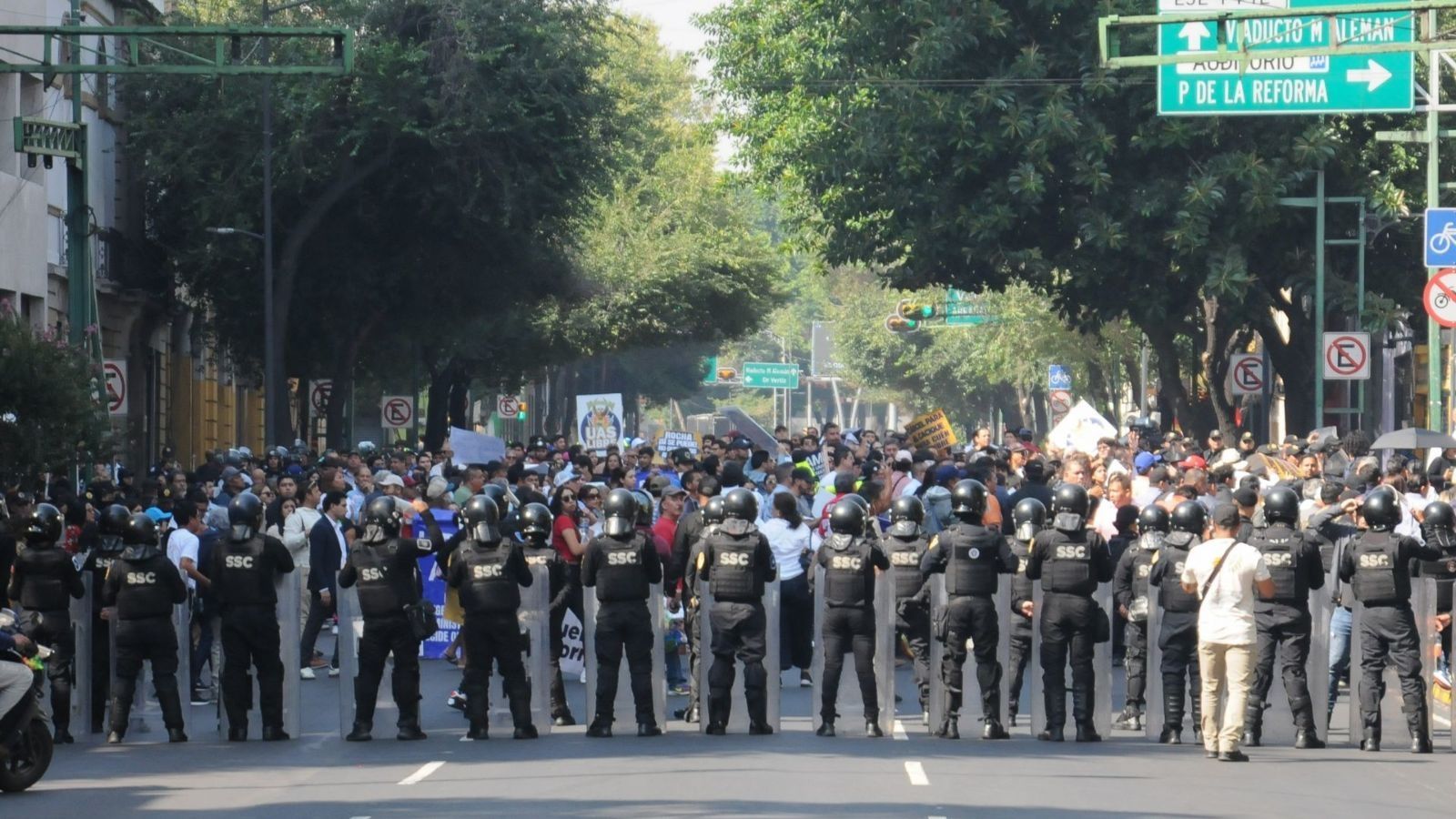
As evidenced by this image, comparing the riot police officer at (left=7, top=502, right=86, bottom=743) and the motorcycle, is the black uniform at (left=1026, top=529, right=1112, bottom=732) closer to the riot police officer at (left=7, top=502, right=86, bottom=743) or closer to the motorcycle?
the motorcycle

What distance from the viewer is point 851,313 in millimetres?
97250

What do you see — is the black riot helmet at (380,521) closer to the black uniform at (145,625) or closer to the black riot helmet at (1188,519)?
the black uniform at (145,625)

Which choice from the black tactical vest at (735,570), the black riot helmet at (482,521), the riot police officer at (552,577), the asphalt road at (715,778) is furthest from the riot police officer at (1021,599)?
the black riot helmet at (482,521)

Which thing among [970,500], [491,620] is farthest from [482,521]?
[970,500]

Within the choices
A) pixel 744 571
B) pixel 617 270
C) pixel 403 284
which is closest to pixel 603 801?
pixel 744 571

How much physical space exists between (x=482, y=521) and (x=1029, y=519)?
137 inches

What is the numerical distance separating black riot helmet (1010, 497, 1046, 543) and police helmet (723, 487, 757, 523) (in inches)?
67.0

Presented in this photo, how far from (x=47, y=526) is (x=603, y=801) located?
5108 mm

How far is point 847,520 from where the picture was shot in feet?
48.5

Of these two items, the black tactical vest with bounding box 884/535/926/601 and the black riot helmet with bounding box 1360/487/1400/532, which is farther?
the black tactical vest with bounding box 884/535/926/601

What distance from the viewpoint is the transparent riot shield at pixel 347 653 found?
15.0 m

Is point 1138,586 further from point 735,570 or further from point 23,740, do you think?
point 23,740

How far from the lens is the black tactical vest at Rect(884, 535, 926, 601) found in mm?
15336

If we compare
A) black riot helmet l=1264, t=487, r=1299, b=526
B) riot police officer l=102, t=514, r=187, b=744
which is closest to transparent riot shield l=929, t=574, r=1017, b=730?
black riot helmet l=1264, t=487, r=1299, b=526
